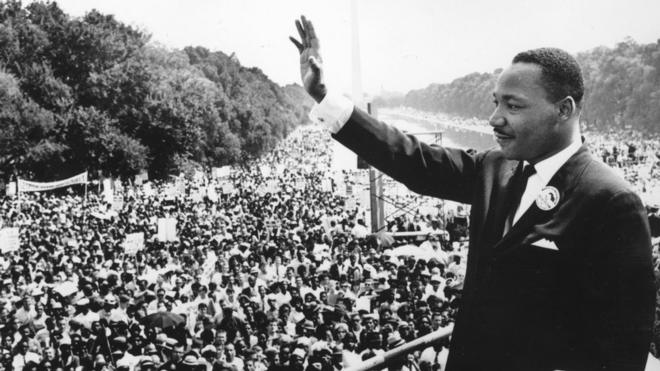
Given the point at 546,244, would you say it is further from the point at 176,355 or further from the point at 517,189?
the point at 176,355

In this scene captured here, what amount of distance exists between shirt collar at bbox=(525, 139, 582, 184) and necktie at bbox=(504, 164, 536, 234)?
1.8 inches

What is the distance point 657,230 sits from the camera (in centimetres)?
705

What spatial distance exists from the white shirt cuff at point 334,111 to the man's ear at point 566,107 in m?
0.53

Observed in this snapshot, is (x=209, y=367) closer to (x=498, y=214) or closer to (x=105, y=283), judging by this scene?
(x=105, y=283)

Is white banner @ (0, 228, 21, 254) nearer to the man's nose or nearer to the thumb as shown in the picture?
the thumb

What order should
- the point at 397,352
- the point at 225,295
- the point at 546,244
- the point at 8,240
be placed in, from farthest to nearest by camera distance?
1. the point at 8,240
2. the point at 225,295
3. the point at 397,352
4. the point at 546,244

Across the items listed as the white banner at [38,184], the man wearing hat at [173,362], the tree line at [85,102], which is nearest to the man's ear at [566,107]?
the man wearing hat at [173,362]

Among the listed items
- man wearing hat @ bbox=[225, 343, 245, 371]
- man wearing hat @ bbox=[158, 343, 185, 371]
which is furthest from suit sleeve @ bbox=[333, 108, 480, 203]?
man wearing hat @ bbox=[158, 343, 185, 371]

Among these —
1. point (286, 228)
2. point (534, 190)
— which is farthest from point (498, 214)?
point (286, 228)

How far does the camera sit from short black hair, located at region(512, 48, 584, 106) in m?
1.43

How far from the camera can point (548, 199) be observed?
4.71 ft

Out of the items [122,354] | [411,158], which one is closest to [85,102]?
[122,354]

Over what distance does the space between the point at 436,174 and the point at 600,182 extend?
1.48ft

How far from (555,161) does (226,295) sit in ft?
29.5
